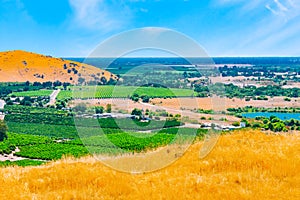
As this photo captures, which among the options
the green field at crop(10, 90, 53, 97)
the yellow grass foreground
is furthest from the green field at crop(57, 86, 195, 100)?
the green field at crop(10, 90, 53, 97)

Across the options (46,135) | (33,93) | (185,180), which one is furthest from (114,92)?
(33,93)

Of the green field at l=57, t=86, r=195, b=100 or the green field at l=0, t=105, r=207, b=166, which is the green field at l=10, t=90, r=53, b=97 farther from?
the green field at l=57, t=86, r=195, b=100

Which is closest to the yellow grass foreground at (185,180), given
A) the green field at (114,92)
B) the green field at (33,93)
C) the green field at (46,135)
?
the green field at (114,92)

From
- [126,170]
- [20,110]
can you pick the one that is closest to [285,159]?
[126,170]

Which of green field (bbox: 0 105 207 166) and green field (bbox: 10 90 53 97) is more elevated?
green field (bbox: 10 90 53 97)

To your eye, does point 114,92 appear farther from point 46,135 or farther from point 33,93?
point 33,93

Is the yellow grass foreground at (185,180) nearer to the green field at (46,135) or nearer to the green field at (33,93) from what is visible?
the green field at (46,135)

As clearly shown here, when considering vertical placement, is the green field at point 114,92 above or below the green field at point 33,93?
Result: below

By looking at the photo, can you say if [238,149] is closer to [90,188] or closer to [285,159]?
[285,159]
